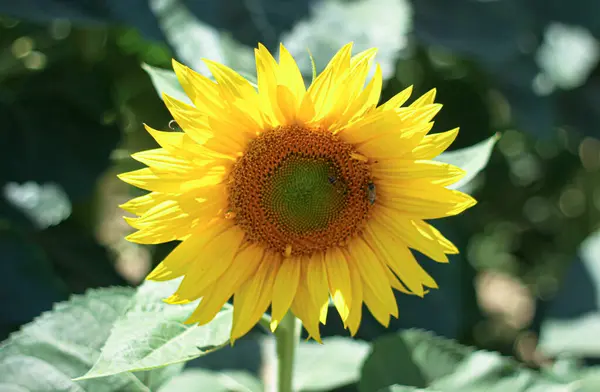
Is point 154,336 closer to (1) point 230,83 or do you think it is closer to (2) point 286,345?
(2) point 286,345

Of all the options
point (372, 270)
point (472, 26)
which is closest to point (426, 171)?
point (372, 270)

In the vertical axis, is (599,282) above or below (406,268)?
above

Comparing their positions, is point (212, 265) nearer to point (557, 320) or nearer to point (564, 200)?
point (557, 320)

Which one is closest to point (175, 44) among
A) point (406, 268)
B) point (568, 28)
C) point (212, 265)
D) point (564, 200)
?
point (212, 265)

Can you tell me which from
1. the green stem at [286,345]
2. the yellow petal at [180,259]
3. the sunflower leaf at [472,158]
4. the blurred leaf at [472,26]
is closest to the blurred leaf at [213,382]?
the green stem at [286,345]

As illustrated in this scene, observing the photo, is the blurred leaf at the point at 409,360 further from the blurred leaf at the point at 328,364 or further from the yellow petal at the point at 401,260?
the yellow petal at the point at 401,260

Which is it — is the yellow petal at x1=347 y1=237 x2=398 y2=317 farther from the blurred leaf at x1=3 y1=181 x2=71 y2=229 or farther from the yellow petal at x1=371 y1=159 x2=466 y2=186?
the blurred leaf at x1=3 y1=181 x2=71 y2=229

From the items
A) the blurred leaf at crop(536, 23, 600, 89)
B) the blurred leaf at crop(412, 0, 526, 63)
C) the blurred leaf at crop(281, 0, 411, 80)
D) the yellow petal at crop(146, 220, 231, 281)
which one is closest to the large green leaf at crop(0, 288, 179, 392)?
the yellow petal at crop(146, 220, 231, 281)

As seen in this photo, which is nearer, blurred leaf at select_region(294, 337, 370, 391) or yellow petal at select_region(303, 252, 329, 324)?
yellow petal at select_region(303, 252, 329, 324)
